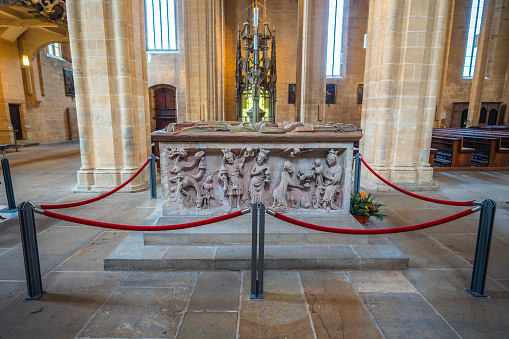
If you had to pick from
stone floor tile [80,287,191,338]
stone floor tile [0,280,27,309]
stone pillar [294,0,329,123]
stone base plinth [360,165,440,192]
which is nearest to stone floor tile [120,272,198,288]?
stone floor tile [80,287,191,338]

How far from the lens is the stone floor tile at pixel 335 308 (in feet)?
7.55

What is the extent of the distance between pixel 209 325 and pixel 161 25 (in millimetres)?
20404

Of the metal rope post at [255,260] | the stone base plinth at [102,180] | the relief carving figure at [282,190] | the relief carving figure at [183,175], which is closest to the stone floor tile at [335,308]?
the metal rope post at [255,260]

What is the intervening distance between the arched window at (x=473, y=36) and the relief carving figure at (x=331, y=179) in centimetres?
2273

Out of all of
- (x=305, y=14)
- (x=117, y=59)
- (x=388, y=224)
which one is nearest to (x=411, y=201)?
(x=388, y=224)

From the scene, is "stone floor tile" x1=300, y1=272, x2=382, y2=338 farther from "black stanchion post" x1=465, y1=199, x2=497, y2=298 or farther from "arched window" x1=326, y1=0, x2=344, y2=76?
"arched window" x1=326, y1=0, x2=344, y2=76

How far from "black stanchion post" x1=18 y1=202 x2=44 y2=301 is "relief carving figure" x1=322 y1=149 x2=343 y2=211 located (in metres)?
3.17

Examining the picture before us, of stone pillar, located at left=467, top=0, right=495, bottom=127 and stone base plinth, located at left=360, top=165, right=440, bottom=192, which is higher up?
stone pillar, located at left=467, top=0, right=495, bottom=127

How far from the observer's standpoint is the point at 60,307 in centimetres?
259

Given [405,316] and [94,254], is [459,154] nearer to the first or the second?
[405,316]

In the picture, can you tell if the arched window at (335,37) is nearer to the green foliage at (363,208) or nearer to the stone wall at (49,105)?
the stone wall at (49,105)

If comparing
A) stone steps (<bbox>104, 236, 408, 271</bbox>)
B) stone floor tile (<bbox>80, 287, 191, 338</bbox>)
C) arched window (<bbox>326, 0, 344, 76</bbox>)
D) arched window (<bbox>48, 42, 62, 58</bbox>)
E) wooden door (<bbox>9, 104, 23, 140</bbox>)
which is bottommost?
stone floor tile (<bbox>80, 287, 191, 338</bbox>)

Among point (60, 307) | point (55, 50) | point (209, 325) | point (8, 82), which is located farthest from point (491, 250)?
point (55, 50)

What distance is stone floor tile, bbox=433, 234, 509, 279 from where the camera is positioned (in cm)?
322
